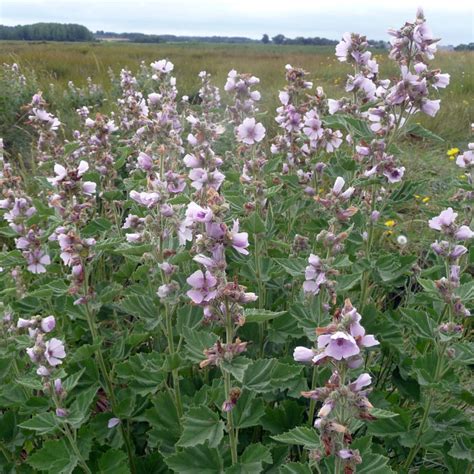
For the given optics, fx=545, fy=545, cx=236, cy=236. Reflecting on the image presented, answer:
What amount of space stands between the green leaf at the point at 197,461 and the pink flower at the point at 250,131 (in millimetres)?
1536

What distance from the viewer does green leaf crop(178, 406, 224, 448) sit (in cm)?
186

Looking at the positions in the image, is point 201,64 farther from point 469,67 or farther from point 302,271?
point 302,271

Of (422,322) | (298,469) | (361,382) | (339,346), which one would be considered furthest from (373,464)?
(422,322)

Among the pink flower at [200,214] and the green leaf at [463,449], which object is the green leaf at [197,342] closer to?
the pink flower at [200,214]

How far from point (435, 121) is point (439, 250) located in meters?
6.57

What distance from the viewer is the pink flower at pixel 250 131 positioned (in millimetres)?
2809

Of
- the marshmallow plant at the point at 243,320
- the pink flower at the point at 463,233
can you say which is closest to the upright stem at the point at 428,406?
the marshmallow plant at the point at 243,320

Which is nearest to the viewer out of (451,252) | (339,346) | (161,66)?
(339,346)

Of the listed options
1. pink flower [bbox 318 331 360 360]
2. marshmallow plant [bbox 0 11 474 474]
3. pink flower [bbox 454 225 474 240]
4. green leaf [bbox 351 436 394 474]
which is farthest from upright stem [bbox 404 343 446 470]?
pink flower [bbox 318 331 360 360]

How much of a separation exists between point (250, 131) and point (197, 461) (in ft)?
5.31

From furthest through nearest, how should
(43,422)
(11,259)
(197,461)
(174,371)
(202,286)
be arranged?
(11,259), (174,371), (43,422), (197,461), (202,286)

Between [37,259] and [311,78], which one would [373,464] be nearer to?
[37,259]

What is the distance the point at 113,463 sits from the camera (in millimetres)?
2225

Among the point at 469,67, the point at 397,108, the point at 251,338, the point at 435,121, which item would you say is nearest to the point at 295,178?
the point at 397,108
